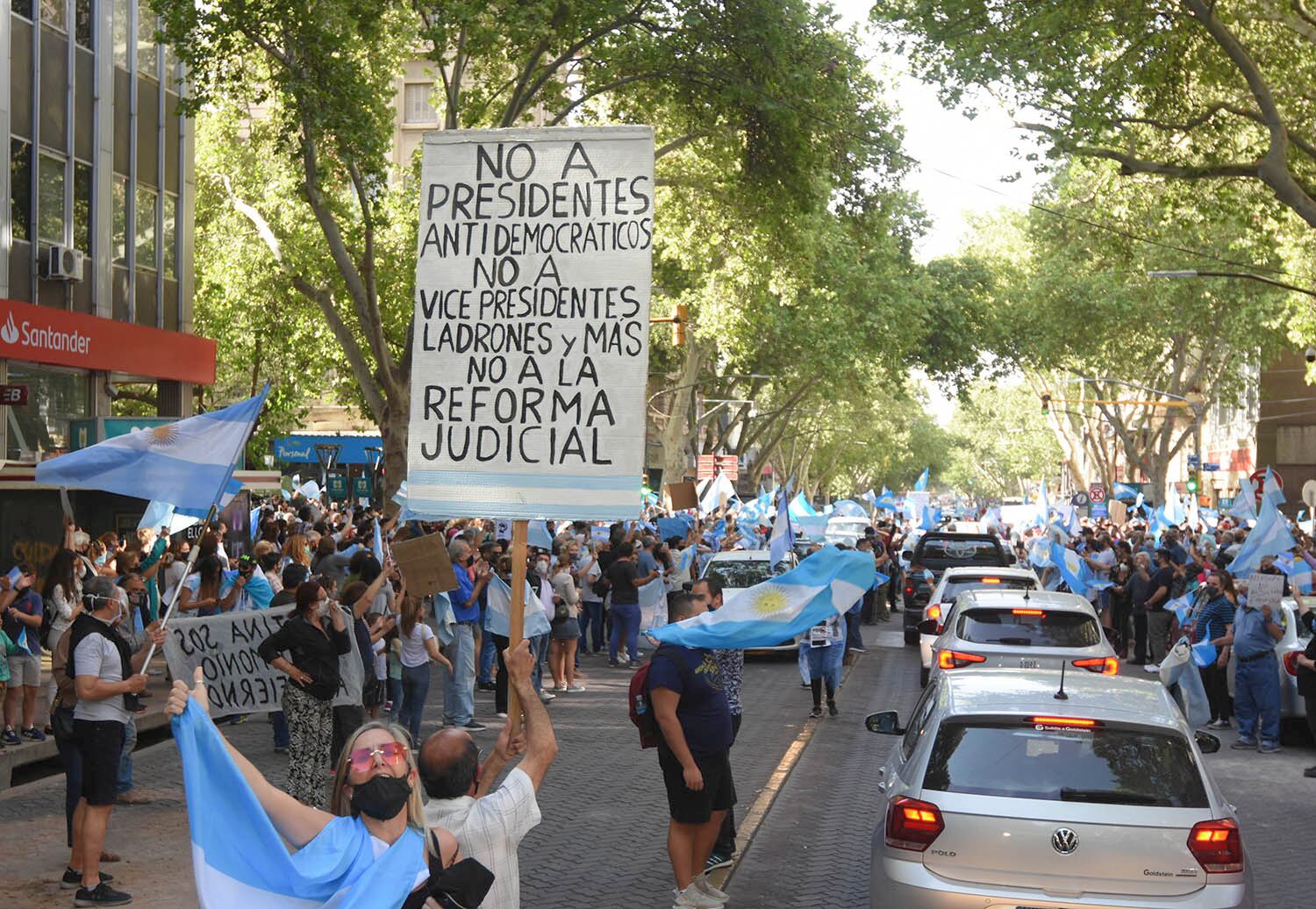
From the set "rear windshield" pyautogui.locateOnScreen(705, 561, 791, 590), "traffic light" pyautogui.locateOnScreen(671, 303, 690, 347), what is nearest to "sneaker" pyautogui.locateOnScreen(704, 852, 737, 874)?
"rear windshield" pyautogui.locateOnScreen(705, 561, 791, 590)

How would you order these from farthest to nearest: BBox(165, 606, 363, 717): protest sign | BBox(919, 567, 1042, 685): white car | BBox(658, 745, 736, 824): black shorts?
BBox(919, 567, 1042, 685): white car
BBox(165, 606, 363, 717): protest sign
BBox(658, 745, 736, 824): black shorts

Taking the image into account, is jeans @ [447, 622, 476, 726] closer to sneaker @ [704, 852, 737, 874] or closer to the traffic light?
sneaker @ [704, 852, 737, 874]

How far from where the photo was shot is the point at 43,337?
23.4m

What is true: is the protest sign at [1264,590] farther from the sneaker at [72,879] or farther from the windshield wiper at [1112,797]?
the sneaker at [72,879]

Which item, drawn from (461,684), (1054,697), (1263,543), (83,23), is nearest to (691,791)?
(1054,697)

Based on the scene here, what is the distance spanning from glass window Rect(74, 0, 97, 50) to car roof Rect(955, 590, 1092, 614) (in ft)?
59.5

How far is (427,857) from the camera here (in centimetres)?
410

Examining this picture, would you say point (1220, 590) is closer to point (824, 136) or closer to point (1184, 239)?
point (824, 136)

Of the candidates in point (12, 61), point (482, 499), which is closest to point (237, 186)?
point (12, 61)

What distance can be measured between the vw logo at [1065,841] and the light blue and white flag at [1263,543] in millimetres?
13482

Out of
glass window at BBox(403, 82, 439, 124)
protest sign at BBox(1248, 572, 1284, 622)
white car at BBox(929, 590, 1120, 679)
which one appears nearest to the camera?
white car at BBox(929, 590, 1120, 679)

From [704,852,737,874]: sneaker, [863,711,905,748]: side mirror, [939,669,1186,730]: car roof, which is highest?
[939,669,1186,730]: car roof

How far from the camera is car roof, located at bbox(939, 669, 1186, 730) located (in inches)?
267

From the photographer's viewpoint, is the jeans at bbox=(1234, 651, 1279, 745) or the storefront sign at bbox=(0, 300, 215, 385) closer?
the jeans at bbox=(1234, 651, 1279, 745)
